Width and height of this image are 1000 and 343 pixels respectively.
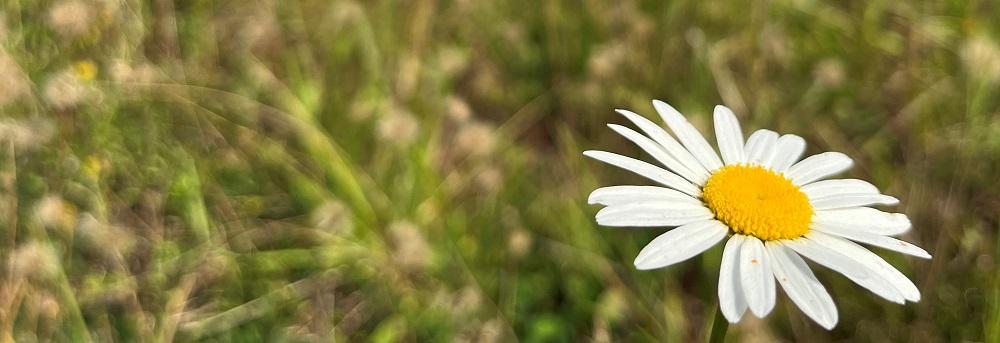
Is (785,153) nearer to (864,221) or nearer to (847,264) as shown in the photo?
(864,221)

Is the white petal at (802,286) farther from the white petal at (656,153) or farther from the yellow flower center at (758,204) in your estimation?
the white petal at (656,153)

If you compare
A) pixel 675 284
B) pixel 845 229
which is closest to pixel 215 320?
pixel 675 284

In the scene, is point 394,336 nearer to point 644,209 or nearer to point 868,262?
point 644,209

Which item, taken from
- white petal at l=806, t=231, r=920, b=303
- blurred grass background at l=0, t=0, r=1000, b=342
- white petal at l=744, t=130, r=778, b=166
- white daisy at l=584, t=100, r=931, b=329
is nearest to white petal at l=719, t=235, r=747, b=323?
white daisy at l=584, t=100, r=931, b=329

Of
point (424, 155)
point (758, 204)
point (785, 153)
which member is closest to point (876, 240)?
point (758, 204)

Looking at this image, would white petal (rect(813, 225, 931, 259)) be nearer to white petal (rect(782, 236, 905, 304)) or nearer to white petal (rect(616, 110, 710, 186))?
white petal (rect(782, 236, 905, 304))
